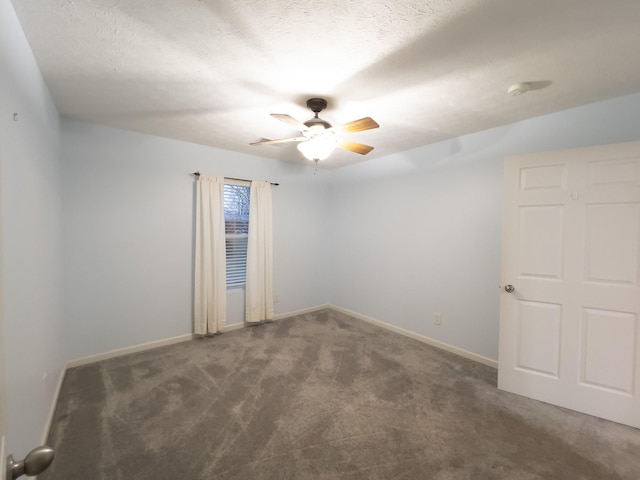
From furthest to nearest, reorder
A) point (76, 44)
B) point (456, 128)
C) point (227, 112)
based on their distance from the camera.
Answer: point (456, 128) → point (227, 112) → point (76, 44)

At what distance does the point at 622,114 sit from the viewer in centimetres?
215

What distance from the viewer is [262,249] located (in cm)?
389

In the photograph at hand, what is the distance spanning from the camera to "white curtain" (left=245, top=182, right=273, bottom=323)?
382 cm

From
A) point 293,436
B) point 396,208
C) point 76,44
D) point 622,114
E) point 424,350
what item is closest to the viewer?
point 76,44

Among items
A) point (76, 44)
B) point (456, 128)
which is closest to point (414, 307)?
point (456, 128)

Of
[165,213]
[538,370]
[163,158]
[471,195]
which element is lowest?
[538,370]

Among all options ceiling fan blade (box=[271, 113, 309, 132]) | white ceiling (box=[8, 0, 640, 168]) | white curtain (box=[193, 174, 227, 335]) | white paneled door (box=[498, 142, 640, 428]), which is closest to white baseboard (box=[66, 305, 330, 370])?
white curtain (box=[193, 174, 227, 335])

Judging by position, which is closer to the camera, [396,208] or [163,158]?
[163,158]

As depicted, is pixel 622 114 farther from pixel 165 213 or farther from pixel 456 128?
pixel 165 213

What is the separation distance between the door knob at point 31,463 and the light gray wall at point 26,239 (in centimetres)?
58

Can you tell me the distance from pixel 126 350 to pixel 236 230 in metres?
1.81

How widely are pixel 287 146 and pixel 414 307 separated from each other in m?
2.55

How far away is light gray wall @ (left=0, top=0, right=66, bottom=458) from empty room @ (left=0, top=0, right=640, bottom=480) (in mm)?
22

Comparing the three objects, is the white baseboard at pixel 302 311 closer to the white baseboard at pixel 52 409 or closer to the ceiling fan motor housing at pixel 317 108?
Answer: the white baseboard at pixel 52 409
